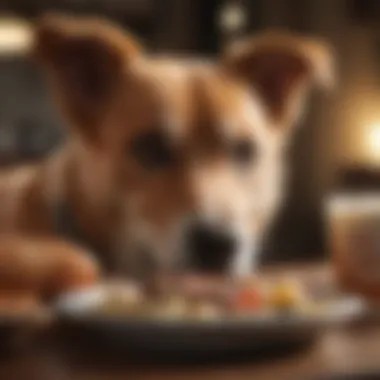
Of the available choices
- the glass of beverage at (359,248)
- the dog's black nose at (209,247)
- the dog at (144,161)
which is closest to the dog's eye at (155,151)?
the dog at (144,161)

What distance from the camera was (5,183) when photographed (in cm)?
126

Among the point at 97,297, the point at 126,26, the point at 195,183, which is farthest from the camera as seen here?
the point at 126,26

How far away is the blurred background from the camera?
1272mm

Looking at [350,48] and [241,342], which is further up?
[350,48]

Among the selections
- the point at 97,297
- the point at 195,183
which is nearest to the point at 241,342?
the point at 97,297

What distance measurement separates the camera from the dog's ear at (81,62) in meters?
1.26

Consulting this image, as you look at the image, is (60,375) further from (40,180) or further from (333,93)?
(333,93)

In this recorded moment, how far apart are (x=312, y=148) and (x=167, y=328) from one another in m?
0.86

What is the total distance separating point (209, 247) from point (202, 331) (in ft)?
1.88

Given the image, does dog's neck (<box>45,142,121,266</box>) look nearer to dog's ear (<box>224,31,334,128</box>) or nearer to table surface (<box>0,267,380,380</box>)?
dog's ear (<box>224,31,334,128</box>)

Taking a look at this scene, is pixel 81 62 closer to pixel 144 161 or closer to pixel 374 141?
pixel 144 161

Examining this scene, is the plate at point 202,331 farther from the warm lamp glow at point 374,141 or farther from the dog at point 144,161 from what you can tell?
the warm lamp glow at point 374,141

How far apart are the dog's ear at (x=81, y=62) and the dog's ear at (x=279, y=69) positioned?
17 cm

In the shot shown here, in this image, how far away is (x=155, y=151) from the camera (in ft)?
4.07
